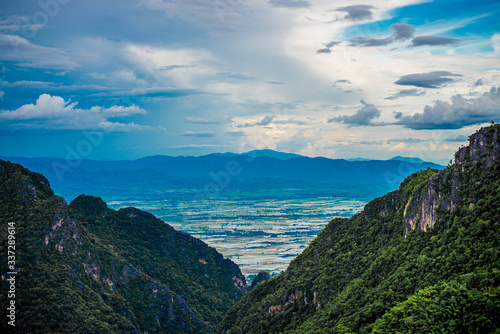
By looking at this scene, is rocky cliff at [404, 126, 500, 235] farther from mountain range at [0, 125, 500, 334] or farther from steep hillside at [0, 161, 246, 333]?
steep hillside at [0, 161, 246, 333]

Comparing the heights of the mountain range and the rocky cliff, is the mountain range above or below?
below

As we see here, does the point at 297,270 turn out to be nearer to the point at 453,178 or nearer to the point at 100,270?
the point at 100,270

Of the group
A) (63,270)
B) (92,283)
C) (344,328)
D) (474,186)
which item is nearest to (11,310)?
(63,270)

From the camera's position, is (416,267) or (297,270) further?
(297,270)

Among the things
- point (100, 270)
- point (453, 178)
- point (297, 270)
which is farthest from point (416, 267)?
point (100, 270)

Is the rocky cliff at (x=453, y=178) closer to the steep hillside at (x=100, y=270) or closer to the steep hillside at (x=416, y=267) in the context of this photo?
the steep hillside at (x=416, y=267)

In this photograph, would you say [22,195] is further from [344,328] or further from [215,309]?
[344,328]

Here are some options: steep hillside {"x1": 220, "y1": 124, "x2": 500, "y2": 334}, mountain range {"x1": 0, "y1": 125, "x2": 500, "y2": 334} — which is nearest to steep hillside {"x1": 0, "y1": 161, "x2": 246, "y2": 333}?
mountain range {"x1": 0, "y1": 125, "x2": 500, "y2": 334}
